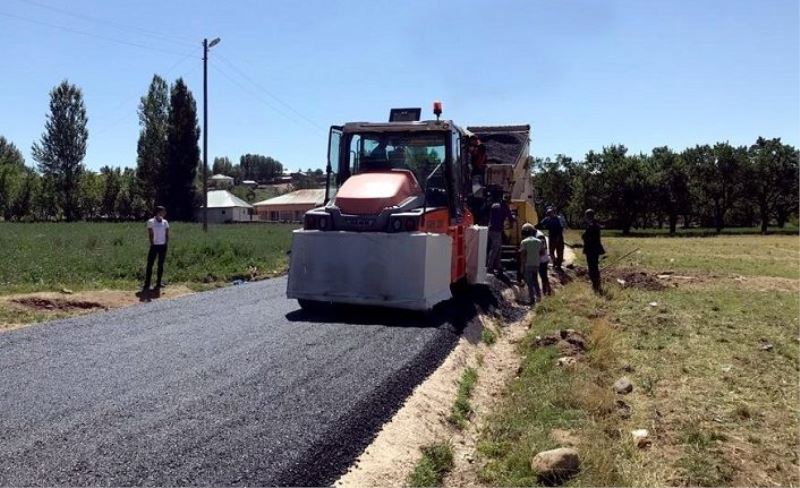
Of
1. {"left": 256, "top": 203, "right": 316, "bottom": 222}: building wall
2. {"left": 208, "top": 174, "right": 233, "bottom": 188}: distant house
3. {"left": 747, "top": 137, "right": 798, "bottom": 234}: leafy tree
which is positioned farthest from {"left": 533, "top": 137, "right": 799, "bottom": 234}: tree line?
{"left": 208, "top": 174, "right": 233, "bottom": 188}: distant house

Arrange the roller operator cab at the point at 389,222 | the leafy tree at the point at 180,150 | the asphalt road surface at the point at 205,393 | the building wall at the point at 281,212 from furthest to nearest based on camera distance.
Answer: the building wall at the point at 281,212 < the leafy tree at the point at 180,150 < the roller operator cab at the point at 389,222 < the asphalt road surface at the point at 205,393

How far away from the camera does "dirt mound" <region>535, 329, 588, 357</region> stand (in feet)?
26.9

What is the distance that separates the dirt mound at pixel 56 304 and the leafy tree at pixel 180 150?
43616 millimetres

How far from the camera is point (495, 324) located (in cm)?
1019

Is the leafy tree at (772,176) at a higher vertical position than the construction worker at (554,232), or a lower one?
higher

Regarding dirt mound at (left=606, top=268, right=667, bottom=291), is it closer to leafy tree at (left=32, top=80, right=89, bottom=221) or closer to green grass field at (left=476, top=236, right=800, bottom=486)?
green grass field at (left=476, top=236, right=800, bottom=486)

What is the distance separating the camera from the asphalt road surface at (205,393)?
4086mm

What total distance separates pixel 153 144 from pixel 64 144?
330 inches

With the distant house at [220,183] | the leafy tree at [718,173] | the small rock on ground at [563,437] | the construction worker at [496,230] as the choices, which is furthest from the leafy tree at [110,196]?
the small rock on ground at [563,437]

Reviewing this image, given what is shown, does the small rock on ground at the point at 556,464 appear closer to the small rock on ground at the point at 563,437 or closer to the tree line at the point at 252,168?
the small rock on ground at the point at 563,437

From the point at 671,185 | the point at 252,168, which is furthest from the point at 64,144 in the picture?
the point at 252,168

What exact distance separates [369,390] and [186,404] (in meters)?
1.46

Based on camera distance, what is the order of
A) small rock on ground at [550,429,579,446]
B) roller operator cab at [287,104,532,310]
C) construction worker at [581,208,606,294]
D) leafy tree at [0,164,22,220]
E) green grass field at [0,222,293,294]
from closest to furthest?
small rock on ground at [550,429,579,446] → roller operator cab at [287,104,532,310] → green grass field at [0,222,293,294] → construction worker at [581,208,606,294] → leafy tree at [0,164,22,220]

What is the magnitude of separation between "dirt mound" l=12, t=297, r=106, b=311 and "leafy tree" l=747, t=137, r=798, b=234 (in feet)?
181
